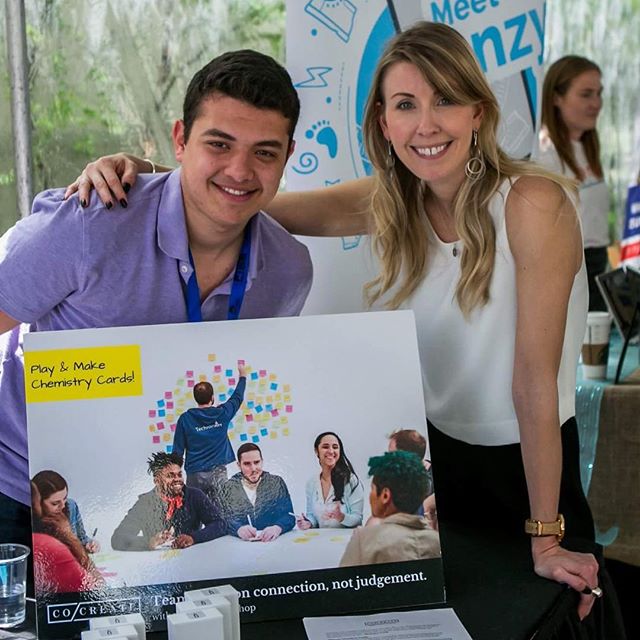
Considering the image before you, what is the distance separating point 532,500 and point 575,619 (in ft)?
0.64

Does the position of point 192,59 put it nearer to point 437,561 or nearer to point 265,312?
point 265,312

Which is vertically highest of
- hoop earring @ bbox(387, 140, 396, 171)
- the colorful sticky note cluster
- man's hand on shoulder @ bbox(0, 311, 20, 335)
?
hoop earring @ bbox(387, 140, 396, 171)

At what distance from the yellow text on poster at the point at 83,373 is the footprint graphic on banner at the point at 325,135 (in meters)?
1.37

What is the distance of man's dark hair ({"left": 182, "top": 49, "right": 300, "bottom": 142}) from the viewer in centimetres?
153

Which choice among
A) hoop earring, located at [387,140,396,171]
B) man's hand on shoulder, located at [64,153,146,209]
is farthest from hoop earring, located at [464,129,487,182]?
man's hand on shoulder, located at [64,153,146,209]

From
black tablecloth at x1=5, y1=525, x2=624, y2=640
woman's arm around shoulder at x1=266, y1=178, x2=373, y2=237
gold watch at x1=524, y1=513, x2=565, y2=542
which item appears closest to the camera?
black tablecloth at x1=5, y1=525, x2=624, y2=640

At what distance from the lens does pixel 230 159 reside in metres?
1.55

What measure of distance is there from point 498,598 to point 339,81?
162 centimetres

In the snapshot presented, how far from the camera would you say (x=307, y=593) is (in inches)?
53.1

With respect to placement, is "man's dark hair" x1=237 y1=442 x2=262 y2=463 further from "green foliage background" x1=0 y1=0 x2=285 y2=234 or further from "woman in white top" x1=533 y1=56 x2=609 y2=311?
"woman in white top" x1=533 y1=56 x2=609 y2=311


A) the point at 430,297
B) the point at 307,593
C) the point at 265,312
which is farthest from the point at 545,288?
the point at 307,593

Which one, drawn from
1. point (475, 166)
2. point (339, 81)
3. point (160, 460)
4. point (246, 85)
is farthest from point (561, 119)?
point (160, 460)

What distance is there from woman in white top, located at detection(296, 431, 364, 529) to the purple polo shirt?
1.10 ft

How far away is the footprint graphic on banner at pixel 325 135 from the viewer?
2.63 meters
